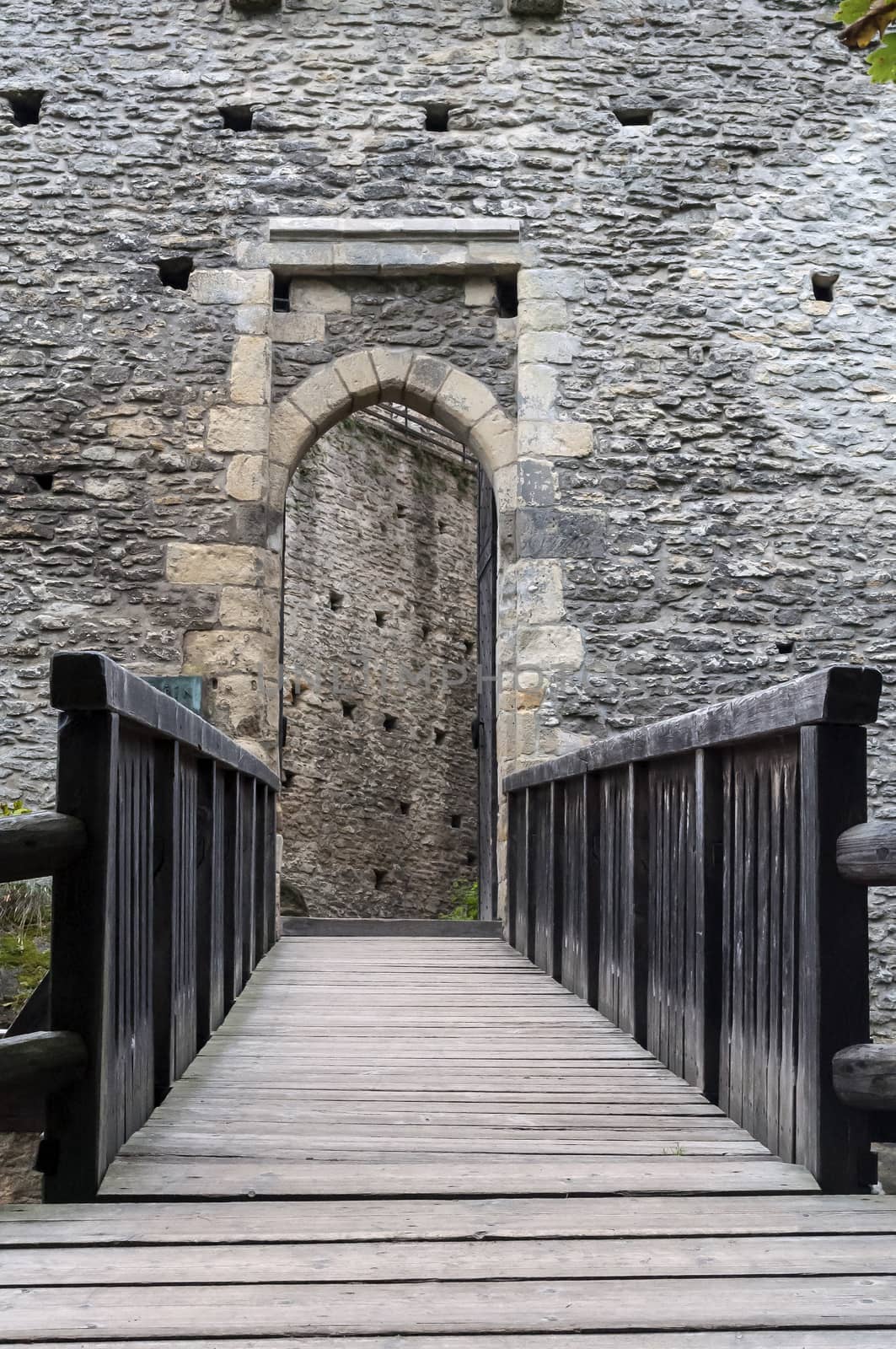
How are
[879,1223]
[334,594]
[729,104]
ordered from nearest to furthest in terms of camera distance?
[879,1223] → [729,104] → [334,594]

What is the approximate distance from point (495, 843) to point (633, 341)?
279 centimetres

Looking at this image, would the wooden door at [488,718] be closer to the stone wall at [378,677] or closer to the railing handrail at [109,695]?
the stone wall at [378,677]

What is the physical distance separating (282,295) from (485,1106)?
211 inches

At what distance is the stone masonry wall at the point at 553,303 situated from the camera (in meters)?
6.68

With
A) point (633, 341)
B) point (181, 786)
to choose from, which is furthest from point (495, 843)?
point (181, 786)

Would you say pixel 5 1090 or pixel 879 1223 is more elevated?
pixel 5 1090

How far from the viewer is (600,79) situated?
709 centimetres

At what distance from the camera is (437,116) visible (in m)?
7.05

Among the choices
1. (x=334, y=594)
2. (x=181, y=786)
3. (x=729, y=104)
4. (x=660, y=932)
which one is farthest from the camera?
(x=334, y=594)

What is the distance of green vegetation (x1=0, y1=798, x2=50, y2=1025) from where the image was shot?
195 inches

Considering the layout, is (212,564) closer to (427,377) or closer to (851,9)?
(427,377)

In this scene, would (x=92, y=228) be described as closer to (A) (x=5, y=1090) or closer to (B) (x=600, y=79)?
(B) (x=600, y=79)

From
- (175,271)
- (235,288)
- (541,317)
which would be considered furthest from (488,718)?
(175,271)

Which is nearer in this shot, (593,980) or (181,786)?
(181,786)
